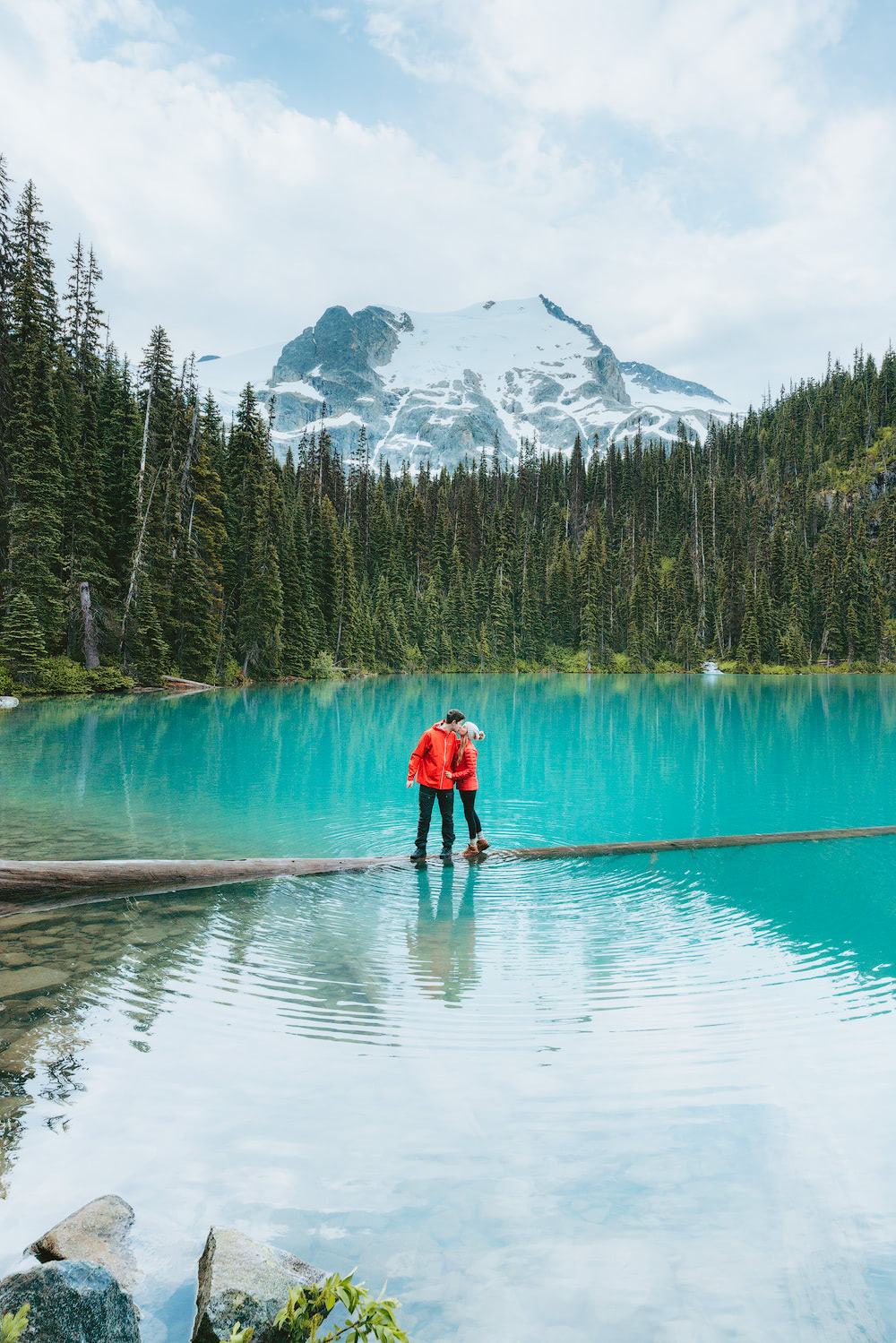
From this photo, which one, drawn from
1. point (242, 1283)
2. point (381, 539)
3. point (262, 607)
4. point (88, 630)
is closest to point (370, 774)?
point (242, 1283)

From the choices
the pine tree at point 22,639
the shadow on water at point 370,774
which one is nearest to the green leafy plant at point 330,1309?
the shadow on water at point 370,774

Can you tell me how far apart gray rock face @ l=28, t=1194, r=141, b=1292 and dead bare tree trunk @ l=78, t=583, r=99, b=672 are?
36748 mm

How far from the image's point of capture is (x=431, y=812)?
398 inches

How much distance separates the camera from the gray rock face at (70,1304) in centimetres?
244

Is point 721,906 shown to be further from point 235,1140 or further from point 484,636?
point 484,636

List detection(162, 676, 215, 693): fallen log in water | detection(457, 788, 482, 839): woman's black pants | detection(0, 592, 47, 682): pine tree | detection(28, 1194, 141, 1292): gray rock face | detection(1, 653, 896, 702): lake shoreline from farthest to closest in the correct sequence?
detection(1, 653, 896, 702): lake shoreline → detection(162, 676, 215, 693): fallen log in water → detection(0, 592, 47, 682): pine tree → detection(457, 788, 482, 839): woman's black pants → detection(28, 1194, 141, 1292): gray rock face

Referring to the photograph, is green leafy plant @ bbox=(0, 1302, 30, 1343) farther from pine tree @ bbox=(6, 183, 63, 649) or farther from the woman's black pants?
pine tree @ bbox=(6, 183, 63, 649)

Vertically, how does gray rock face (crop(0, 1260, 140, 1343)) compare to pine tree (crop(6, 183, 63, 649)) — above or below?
below

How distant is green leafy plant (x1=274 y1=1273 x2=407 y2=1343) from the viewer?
8.24ft

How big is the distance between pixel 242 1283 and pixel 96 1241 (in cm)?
79

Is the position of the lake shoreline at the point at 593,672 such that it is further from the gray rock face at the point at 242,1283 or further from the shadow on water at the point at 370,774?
the gray rock face at the point at 242,1283

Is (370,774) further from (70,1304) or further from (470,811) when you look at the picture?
(70,1304)

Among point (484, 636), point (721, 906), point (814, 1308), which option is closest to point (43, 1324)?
point (814, 1308)

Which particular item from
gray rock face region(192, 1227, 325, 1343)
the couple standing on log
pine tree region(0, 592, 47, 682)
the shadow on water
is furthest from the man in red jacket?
pine tree region(0, 592, 47, 682)
